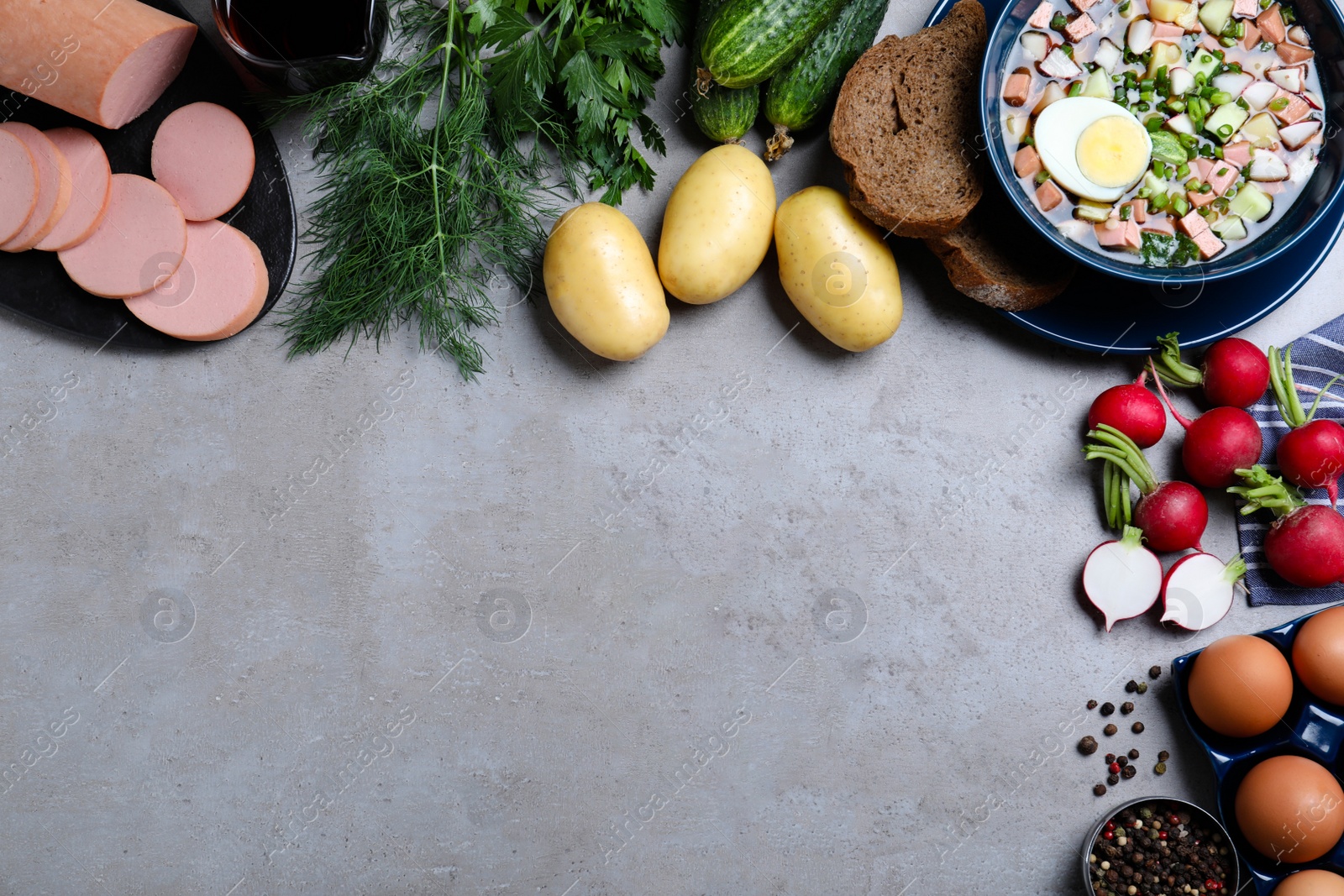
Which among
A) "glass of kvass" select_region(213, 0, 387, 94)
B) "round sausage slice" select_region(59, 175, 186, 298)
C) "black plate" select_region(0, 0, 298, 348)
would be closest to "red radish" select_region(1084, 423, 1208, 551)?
"glass of kvass" select_region(213, 0, 387, 94)

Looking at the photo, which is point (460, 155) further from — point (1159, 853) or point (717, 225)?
point (1159, 853)

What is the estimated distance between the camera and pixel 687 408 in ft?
4.97

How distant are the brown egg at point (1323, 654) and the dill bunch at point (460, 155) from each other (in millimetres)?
1278

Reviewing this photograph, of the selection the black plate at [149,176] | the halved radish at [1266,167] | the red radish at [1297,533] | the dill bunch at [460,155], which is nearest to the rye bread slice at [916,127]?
the dill bunch at [460,155]

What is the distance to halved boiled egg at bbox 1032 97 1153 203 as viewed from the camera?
1297 millimetres

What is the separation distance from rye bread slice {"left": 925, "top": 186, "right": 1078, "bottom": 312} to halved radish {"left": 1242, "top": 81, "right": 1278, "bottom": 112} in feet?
1.15

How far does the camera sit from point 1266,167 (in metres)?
1.33

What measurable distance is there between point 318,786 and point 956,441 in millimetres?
1266

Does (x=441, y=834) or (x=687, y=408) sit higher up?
(x=687, y=408)

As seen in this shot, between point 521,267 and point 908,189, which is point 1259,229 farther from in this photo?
point 521,267

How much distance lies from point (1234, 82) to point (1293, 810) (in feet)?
3.66

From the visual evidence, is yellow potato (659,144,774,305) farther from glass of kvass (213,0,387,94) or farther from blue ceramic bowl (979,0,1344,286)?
glass of kvass (213,0,387,94)

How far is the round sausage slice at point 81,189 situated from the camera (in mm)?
1392

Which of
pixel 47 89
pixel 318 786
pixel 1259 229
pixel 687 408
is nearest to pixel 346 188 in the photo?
pixel 47 89
